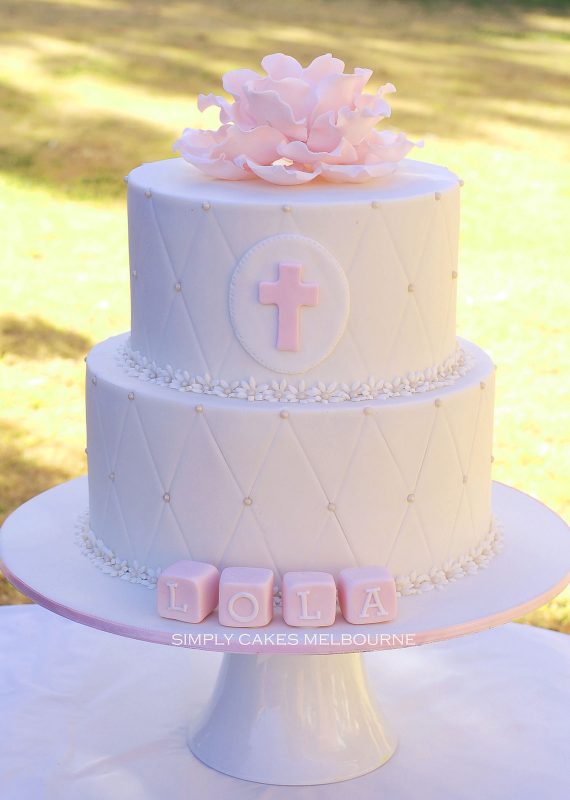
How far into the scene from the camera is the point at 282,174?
2.91 meters

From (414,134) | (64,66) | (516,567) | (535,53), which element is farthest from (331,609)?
(535,53)

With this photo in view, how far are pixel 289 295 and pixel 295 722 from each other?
1.34 m

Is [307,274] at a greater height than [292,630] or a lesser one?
greater

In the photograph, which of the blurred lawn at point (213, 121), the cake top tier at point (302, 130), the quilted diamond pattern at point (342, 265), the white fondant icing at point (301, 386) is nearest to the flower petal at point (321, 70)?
the cake top tier at point (302, 130)

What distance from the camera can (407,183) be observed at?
3051 millimetres

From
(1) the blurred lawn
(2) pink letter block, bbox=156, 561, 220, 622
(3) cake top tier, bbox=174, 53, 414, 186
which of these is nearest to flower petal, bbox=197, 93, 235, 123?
(3) cake top tier, bbox=174, 53, 414, 186

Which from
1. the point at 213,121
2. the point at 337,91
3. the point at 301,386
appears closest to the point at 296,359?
the point at 301,386

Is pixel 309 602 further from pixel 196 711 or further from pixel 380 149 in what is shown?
pixel 196 711

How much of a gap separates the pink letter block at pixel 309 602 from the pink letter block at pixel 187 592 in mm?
177

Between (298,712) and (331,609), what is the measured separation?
0.81 meters

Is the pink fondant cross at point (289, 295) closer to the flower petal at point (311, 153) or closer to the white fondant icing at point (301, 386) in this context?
the white fondant icing at point (301, 386)

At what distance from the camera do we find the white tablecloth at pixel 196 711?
11.6 feet

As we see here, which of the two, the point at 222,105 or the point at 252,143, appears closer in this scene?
the point at 252,143

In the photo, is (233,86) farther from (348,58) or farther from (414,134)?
(348,58)
